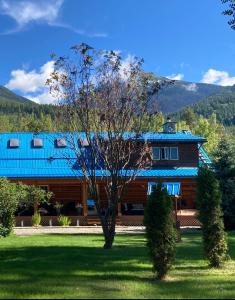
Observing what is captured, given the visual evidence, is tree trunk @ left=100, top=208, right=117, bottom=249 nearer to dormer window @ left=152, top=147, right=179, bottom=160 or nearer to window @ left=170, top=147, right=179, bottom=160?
dormer window @ left=152, top=147, right=179, bottom=160

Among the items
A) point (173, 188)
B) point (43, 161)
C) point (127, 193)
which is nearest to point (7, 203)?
point (173, 188)

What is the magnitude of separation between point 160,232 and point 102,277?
4.94 ft

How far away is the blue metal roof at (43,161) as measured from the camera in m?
33.3

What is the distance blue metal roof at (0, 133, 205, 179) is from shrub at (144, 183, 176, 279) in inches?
885

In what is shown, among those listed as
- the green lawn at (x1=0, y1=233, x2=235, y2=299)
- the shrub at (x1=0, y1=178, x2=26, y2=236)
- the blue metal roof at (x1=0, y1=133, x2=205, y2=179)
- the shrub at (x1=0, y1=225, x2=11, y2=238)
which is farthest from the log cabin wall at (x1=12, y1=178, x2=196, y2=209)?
the green lawn at (x1=0, y1=233, x2=235, y2=299)

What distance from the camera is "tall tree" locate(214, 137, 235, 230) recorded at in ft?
91.4

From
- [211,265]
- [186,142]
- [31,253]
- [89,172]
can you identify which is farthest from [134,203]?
[211,265]

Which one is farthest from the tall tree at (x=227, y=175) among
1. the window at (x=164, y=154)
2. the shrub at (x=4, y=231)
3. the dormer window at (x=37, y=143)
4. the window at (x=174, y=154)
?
the dormer window at (x=37, y=143)

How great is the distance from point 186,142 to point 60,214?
1092 cm

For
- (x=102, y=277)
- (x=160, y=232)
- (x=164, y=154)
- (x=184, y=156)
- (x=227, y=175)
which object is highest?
(x=164, y=154)

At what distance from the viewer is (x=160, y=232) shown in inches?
377

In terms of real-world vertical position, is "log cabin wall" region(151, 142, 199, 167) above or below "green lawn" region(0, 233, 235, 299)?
above

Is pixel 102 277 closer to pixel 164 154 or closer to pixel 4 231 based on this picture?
pixel 4 231

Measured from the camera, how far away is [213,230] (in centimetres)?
1122
